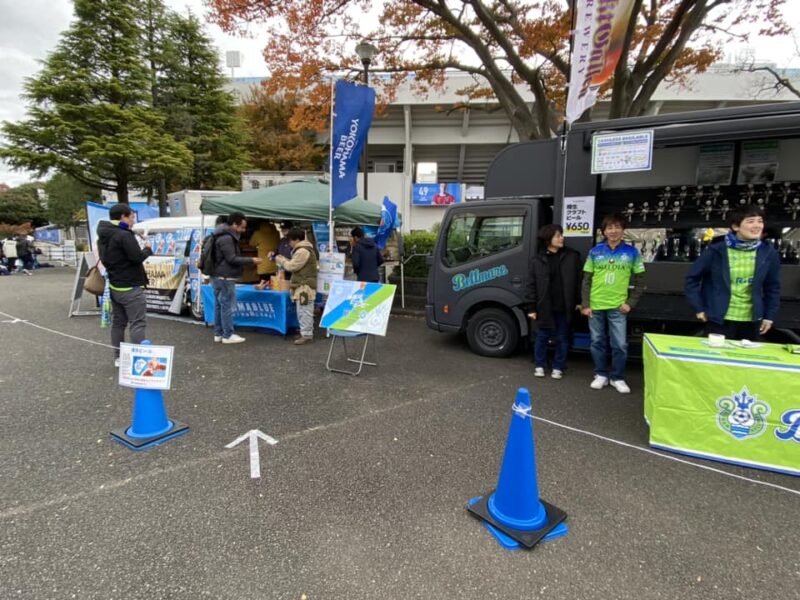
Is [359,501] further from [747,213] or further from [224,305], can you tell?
[224,305]

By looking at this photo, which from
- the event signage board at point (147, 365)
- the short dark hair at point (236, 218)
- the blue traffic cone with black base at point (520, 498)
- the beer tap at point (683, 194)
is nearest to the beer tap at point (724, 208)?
the beer tap at point (683, 194)

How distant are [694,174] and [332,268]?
4905 millimetres

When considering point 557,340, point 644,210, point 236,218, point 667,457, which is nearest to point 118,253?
point 236,218

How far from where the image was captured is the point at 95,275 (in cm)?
647

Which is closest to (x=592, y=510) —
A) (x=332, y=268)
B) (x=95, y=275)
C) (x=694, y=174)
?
(x=694, y=174)

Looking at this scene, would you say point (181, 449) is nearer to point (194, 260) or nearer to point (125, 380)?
point (125, 380)

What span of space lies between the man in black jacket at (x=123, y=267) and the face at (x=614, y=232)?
4.93 meters

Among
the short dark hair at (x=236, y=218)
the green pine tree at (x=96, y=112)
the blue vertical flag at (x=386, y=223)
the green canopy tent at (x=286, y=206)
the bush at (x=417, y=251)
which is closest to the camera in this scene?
the short dark hair at (x=236, y=218)

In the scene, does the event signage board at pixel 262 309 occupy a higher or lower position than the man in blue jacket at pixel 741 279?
lower

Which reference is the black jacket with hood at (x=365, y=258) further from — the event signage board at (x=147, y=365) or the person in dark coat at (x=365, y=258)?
the event signage board at (x=147, y=365)

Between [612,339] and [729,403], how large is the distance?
57.7 inches

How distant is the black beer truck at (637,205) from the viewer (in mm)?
4047

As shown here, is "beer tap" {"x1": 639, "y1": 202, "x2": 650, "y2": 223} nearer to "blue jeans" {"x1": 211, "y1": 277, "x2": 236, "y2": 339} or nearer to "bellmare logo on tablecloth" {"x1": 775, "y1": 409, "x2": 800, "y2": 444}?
"bellmare logo on tablecloth" {"x1": 775, "y1": 409, "x2": 800, "y2": 444}

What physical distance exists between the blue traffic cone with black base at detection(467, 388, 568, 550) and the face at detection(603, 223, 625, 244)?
8.34 feet
